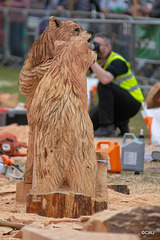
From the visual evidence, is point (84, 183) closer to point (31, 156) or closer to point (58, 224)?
point (58, 224)

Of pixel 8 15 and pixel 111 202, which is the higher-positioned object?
pixel 8 15

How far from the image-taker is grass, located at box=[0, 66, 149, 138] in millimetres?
9180

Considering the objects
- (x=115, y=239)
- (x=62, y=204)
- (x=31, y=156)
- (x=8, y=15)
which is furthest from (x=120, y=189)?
(x=8, y=15)

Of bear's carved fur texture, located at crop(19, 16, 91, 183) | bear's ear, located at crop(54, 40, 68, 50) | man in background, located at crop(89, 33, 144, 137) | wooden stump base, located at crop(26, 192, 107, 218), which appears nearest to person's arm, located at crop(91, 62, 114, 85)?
man in background, located at crop(89, 33, 144, 137)

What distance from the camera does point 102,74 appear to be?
316 inches

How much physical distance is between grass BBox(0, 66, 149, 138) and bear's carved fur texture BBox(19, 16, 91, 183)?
4.59 m

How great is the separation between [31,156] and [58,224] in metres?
0.85

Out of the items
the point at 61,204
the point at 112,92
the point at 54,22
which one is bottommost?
the point at 61,204

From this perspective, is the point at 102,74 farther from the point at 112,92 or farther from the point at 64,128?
the point at 64,128

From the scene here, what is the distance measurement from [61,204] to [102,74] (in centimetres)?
476

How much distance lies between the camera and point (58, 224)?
3.32 metres

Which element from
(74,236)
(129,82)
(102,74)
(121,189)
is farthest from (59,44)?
(129,82)

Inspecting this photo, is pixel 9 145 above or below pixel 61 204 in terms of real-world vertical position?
below

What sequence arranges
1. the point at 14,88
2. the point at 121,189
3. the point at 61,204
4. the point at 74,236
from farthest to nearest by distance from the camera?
the point at 14,88, the point at 121,189, the point at 61,204, the point at 74,236
